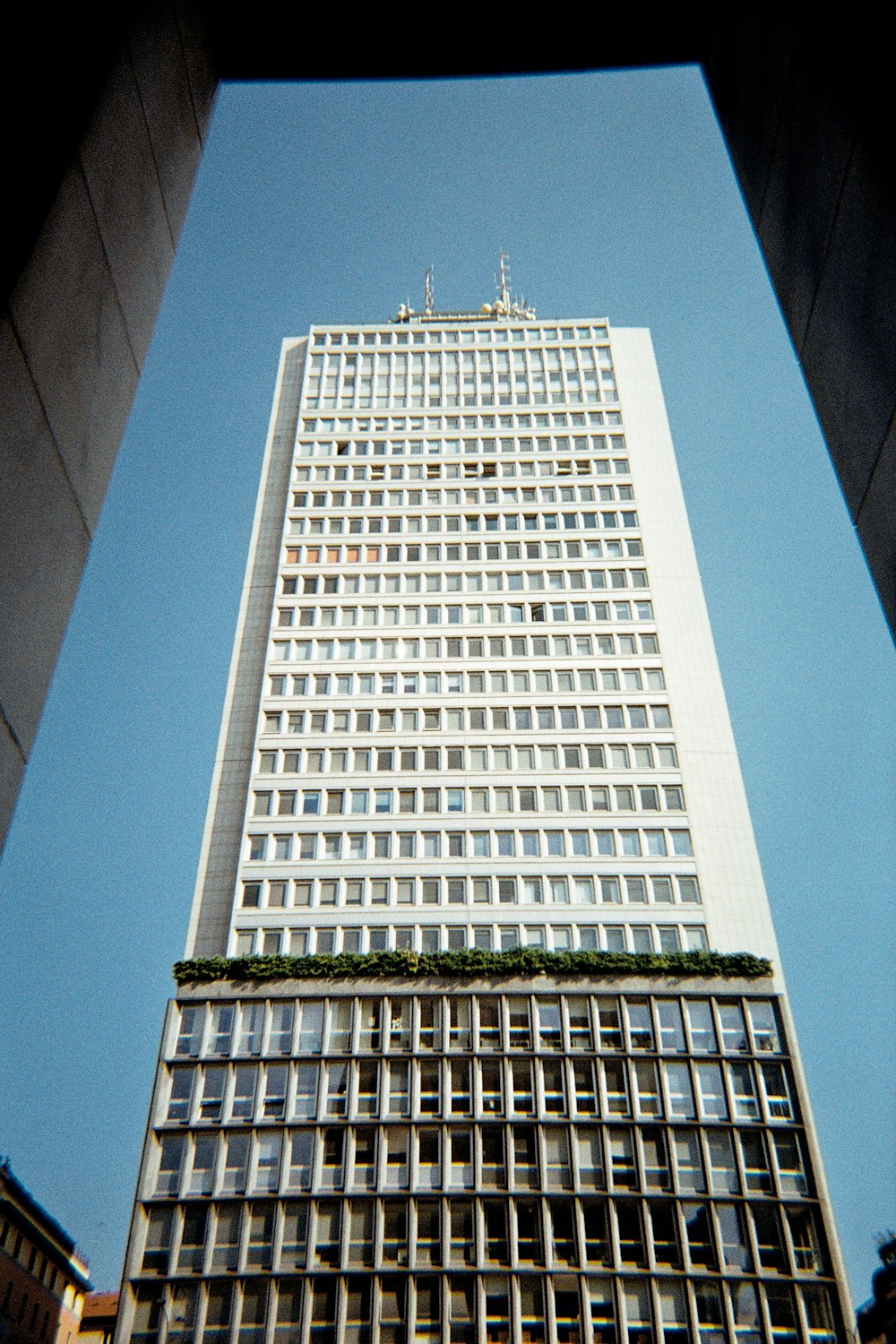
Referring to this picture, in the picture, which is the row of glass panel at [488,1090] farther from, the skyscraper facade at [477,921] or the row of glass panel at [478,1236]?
the row of glass panel at [478,1236]

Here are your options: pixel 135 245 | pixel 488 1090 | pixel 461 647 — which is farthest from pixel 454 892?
pixel 135 245

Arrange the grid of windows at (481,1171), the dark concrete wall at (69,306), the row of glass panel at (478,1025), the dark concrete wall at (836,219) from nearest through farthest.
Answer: the dark concrete wall at (69,306) → the dark concrete wall at (836,219) → the grid of windows at (481,1171) → the row of glass panel at (478,1025)

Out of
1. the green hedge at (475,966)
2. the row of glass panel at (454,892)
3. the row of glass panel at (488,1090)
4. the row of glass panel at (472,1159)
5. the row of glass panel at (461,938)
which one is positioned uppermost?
the row of glass panel at (454,892)

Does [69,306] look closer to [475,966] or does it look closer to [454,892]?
[475,966]

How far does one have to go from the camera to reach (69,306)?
5145 millimetres

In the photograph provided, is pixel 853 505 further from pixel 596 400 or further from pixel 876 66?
pixel 596 400

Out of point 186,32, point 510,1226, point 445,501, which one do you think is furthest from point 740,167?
point 445,501

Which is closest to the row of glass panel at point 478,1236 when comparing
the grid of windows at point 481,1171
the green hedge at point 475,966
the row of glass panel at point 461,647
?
the grid of windows at point 481,1171

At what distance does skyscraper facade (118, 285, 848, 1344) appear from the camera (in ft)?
138

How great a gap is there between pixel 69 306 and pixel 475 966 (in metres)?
46.7

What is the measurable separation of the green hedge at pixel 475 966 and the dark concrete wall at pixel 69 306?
150 ft

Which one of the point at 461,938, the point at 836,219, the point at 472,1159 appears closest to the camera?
the point at 836,219

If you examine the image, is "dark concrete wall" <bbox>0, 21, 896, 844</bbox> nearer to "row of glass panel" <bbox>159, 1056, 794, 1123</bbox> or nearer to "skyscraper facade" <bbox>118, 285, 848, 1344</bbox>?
"skyscraper facade" <bbox>118, 285, 848, 1344</bbox>

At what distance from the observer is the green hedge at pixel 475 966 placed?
159 ft
